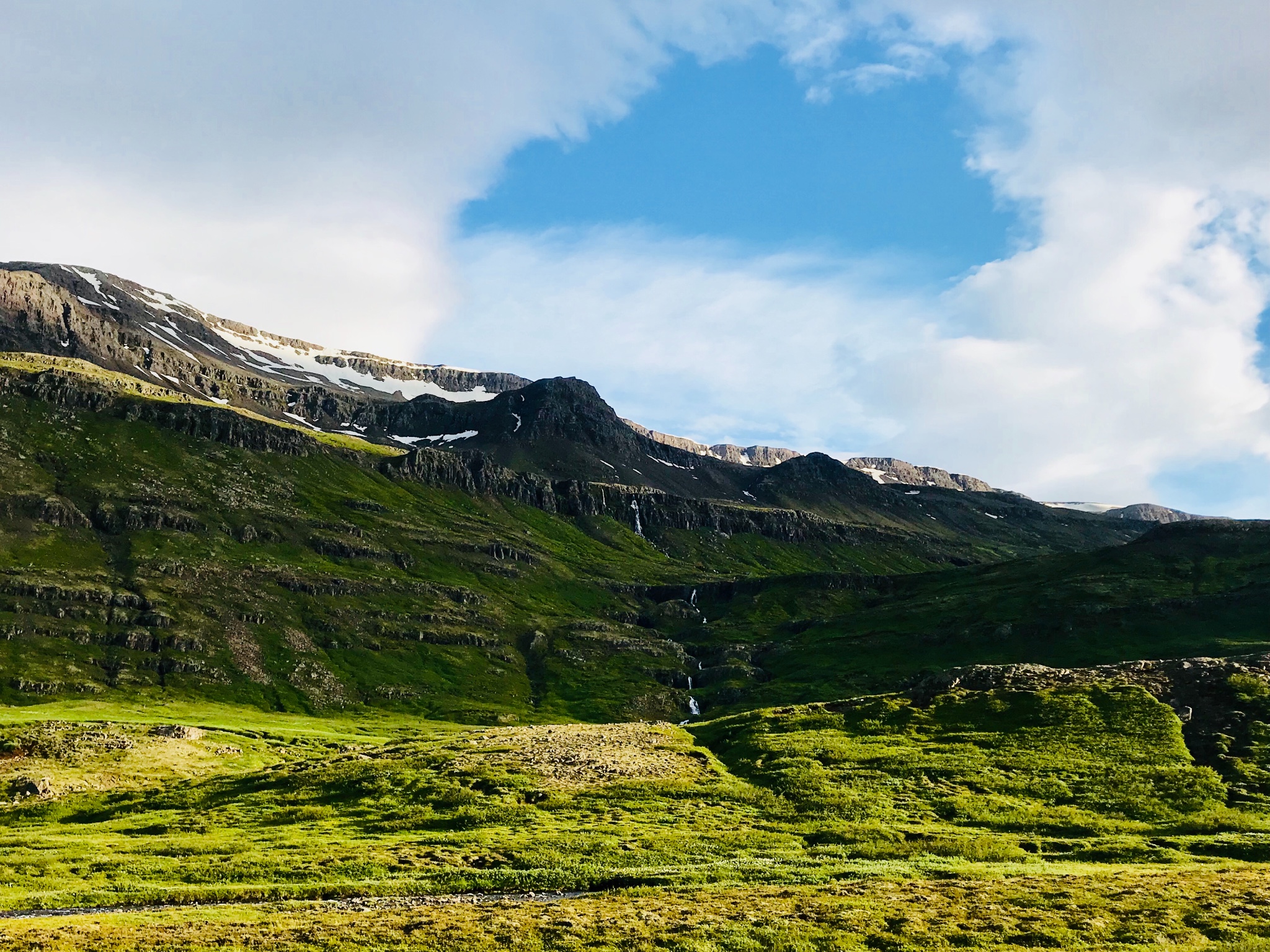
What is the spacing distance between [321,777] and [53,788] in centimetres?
3040

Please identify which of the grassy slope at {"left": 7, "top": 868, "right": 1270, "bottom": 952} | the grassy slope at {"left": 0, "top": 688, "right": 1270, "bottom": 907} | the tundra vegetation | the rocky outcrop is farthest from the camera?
the rocky outcrop

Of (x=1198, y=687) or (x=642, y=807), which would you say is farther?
(x=1198, y=687)

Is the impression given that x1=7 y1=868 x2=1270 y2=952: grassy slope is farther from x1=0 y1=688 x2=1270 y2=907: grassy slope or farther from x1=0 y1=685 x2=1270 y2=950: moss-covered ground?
x1=0 y1=688 x2=1270 y2=907: grassy slope

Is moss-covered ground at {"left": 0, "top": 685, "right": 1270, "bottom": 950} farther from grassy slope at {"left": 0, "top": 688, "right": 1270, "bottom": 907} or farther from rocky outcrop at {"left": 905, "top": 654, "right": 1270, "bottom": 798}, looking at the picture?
rocky outcrop at {"left": 905, "top": 654, "right": 1270, "bottom": 798}

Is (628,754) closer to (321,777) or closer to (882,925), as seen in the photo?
(321,777)

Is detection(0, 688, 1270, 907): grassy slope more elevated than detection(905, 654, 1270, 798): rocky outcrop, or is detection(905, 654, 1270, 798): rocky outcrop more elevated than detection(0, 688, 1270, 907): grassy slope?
detection(905, 654, 1270, 798): rocky outcrop

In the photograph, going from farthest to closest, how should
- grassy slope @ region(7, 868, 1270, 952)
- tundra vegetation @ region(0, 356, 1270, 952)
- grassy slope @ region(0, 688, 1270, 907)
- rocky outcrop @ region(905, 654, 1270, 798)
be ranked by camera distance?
rocky outcrop @ region(905, 654, 1270, 798), grassy slope @ region(0, 688, 1270, 907), tundra vegetation @ region(0, 356, 1270, 952), grassy slope @ region(7, 868, 1270, 952)

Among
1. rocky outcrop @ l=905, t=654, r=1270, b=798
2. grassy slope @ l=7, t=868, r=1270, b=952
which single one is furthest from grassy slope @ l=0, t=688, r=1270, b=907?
grassy slope @ l=7, t=868, r=1270, b=952

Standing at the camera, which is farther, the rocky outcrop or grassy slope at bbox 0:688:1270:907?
the rocky outcrop

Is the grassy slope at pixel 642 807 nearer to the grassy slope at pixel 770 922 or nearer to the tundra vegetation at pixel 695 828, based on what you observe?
the tundra vegetation at pixel 695 828

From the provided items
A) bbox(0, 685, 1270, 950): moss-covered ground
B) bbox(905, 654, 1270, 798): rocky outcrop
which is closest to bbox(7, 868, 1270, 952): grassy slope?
bbox(0, 685, 1270, 950): moss-covered ground

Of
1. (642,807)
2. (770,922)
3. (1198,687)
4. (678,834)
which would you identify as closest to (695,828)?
(678,834)

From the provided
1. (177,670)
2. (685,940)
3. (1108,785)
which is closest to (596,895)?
(685,940)

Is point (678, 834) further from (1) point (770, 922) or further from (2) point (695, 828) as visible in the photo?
(1) point (770, 922)
